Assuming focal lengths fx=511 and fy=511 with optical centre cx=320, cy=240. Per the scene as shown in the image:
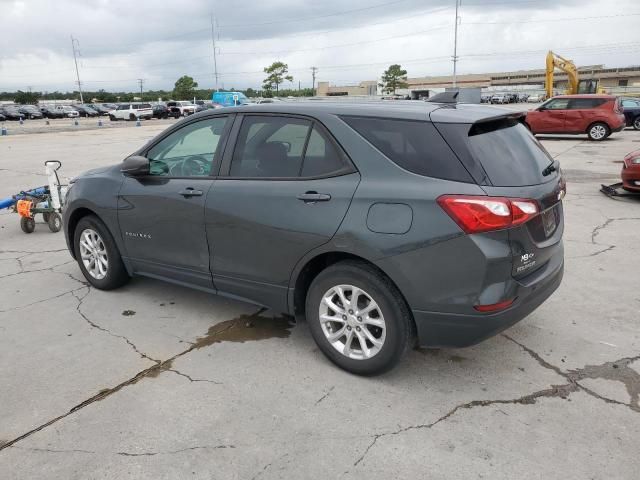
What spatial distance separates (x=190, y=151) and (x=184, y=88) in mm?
95749

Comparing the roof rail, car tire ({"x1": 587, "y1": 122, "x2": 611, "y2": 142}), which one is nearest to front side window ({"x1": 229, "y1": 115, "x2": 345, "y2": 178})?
the roof rail

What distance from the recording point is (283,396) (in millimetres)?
3135

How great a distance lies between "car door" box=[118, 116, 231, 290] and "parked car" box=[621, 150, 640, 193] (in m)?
7.34

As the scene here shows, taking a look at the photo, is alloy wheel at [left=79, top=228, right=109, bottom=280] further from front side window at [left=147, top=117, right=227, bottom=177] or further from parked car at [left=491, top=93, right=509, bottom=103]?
parked car at [left=491, top=93, right=509, bottom=103]

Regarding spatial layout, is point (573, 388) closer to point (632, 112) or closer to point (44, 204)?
point (44, 204)

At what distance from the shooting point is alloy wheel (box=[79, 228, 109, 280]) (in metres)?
4.78

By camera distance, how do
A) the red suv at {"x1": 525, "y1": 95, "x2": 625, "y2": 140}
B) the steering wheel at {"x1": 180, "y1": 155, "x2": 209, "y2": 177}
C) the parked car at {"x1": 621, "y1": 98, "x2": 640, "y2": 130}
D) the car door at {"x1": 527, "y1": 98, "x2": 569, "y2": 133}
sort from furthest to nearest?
1. the parked car at {"x1": 621, "y1": 98, "x2": 640, "y2": 130}
2. the car door at {"x1": 527, "y1": 98, "x2": 569, "y2": 133}
3. the red suv at {"x1": 525, "y1": 95, "x2": 625, "y2": 140}
4. the steering wheel at {"x1": 180, "y1": 155, "x2": 209, "y2": 177}

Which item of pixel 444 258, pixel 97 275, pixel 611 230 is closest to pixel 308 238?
pixel 444 258

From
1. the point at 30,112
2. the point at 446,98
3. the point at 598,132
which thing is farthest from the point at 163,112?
the point at 446,98

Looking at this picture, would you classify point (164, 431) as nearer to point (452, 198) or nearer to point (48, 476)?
point (48, 476)

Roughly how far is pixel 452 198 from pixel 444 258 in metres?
0.33

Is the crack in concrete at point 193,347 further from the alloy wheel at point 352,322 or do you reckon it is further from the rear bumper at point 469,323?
the rear bumper at point 469,323

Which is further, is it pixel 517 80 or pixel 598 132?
pixel 517 80

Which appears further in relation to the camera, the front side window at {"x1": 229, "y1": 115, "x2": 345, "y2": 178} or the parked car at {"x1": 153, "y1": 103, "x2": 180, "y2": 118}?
the parked car at {"x1": 153, "y1": 103, "x2": 180, "y2": 118}
